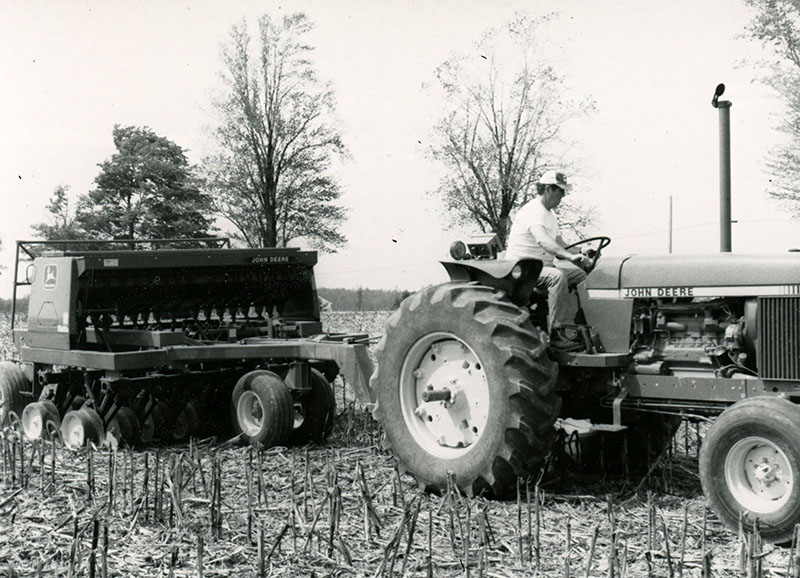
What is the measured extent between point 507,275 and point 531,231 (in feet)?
1.27

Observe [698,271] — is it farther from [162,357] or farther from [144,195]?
[144,195]

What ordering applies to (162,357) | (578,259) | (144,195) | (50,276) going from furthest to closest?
(144,195) → (50,276) → (162,357) → (578,259)

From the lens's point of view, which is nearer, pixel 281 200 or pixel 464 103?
pixel 281 200

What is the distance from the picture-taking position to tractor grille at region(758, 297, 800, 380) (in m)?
5.75

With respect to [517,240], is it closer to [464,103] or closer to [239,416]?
[239,416]

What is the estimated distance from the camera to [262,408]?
27.7ft

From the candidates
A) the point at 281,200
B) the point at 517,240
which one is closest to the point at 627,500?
the point at 517,240

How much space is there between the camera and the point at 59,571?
4.52 metres

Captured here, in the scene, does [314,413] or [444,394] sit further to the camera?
[314,413]

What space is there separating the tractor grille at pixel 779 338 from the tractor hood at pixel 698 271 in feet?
0.50

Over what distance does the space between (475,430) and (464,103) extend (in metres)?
26.5

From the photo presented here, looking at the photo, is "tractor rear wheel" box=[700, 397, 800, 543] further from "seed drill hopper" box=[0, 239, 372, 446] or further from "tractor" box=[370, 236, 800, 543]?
"seed drill hopper" box=[0, 239, 372, 446]

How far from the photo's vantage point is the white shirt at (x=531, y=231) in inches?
267

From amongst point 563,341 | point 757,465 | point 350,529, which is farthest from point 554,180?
point 350,529
